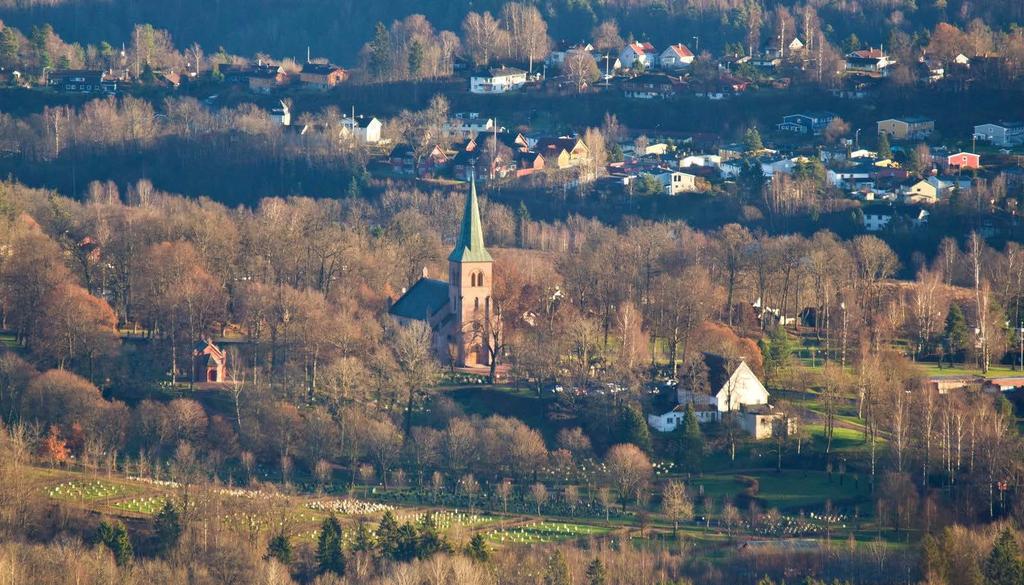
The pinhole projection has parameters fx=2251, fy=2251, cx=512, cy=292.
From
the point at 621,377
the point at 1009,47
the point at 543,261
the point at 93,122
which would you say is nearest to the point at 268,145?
the point at 93,122

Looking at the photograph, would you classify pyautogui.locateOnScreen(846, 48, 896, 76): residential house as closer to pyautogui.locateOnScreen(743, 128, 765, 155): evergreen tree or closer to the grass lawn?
pyautogui.locateOnScreen(743, 128, 765, 155): evergreen tree

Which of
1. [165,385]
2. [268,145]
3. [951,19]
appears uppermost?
[951,19]

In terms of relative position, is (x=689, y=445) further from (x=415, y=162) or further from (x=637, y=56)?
(x=637, y=56)

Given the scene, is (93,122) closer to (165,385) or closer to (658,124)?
(658,124)

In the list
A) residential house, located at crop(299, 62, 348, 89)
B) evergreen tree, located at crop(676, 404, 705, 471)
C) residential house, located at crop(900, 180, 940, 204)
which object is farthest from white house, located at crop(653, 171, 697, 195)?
evergreen tree, located at crop(676, 404, 705, 471)

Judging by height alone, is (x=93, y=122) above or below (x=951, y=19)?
below

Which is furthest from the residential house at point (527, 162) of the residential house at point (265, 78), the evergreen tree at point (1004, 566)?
the evergreen tree at point (1004, 566)
